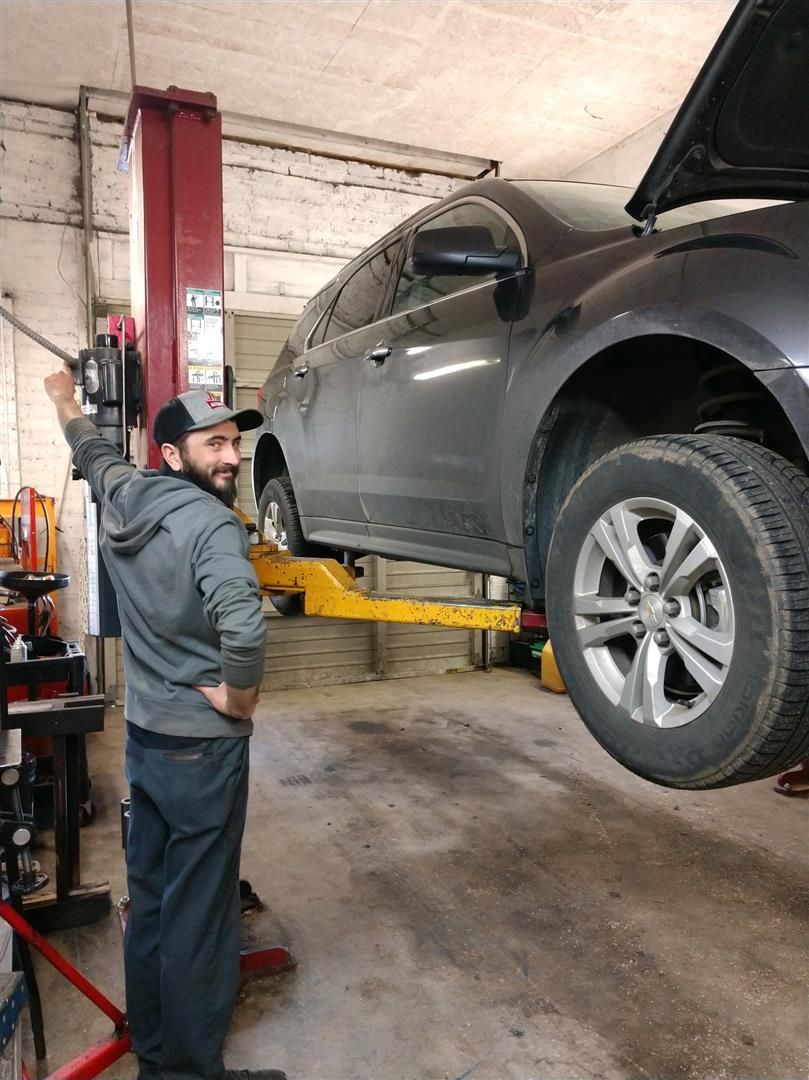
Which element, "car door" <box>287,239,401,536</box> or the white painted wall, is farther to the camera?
the white painted wall

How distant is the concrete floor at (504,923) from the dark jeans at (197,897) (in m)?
0.25

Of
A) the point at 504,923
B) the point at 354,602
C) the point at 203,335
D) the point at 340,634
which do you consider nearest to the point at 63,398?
the point at 203,335

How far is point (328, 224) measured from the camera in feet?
21.6

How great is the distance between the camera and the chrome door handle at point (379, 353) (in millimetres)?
2568

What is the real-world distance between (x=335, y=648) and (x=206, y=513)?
4921mm

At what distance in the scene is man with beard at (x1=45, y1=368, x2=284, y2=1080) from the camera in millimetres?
1926

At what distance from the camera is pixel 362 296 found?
3105 mm

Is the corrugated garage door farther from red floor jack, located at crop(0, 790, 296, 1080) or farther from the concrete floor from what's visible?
red floor jack, located at crop(0, 790, 296, 1080)

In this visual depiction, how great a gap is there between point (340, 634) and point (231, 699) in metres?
4.87

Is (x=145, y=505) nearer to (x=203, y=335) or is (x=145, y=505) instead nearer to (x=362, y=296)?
(x=203, y=335)

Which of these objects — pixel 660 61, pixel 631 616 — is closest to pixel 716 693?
pixel 631 616

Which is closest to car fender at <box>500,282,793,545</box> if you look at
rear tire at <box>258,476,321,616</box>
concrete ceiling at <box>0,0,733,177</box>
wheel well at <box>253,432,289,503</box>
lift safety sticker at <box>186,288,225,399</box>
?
lift safety sticker at <box>186,288,225,399</box>

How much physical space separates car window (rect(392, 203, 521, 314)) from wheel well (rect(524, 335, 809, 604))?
0.43 metres

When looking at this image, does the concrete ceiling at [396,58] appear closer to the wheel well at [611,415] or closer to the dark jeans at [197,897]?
the wheel well at [611,415]
